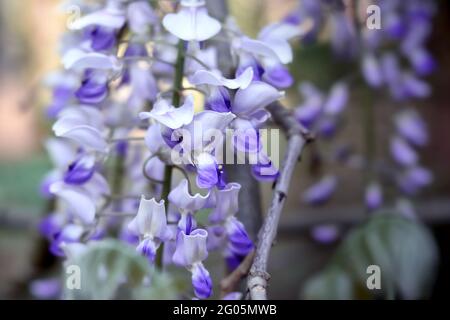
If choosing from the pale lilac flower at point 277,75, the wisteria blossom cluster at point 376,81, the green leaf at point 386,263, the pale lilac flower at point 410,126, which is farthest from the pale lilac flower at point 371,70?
the pale lilac flower at point 277,75

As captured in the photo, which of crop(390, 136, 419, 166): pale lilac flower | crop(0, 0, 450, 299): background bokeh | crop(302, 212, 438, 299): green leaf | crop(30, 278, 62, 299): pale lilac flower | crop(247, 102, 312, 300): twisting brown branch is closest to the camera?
crop(247, 102, 312, 300): twisting brown branch

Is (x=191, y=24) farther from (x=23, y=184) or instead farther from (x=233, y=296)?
(x=23, y=184)

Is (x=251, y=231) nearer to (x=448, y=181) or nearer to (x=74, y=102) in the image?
(x=74, y=102)

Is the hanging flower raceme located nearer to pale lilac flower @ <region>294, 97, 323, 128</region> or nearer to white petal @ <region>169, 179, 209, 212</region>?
white petal @ <region>169, 179, 209, 212</region>

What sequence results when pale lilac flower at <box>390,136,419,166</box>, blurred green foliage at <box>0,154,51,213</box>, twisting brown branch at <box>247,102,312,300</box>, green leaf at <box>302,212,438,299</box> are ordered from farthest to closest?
1. blurred green foliage at <box>0,154,51,213</box>
2. pale lilac flower at <box>390,136,419,166</box>
3. green leaf at <box>302,212,438,299</box>
4. twisting brown branch at <box>247,102,312,300</box>

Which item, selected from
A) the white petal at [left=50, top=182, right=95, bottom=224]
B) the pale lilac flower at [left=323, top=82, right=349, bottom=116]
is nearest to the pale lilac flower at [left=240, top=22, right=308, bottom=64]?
the white petal at [left=50, top=182, right=95, bottom=224]

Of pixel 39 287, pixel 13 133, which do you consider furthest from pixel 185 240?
pixel 13 133
